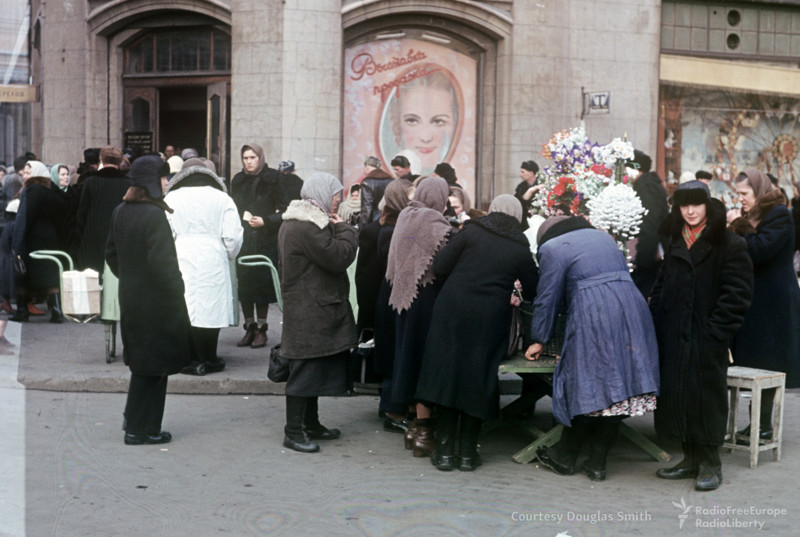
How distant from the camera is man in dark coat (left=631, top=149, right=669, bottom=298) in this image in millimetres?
9812

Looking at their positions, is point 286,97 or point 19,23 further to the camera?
point 19,23

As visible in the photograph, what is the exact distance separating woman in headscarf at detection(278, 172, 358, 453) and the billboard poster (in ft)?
28.1

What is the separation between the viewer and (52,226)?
12.4 m

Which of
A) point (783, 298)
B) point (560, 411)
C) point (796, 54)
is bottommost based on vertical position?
point (560, 411)

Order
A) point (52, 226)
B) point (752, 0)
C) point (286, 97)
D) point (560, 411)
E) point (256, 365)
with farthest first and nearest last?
point (752, 0) → point (286, 97) → point (52, 226) → point (256, 365) → point (560, 411)

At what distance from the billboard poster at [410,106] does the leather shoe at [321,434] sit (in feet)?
27.7

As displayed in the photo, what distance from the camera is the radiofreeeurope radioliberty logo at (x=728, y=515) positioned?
5.86 metres

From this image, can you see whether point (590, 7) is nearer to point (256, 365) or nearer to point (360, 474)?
point (256, 365)

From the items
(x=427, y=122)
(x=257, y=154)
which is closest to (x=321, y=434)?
(x=257, y=154)

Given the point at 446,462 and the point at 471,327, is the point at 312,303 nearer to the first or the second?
the point at 471,327

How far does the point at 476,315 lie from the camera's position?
6746 mm

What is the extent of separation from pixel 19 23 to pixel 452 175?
11.7m

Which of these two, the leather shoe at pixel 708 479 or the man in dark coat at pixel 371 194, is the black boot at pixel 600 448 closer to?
the leather shoe at pixel 708 479

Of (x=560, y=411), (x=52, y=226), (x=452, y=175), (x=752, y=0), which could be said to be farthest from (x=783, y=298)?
(x=752, y=0)
